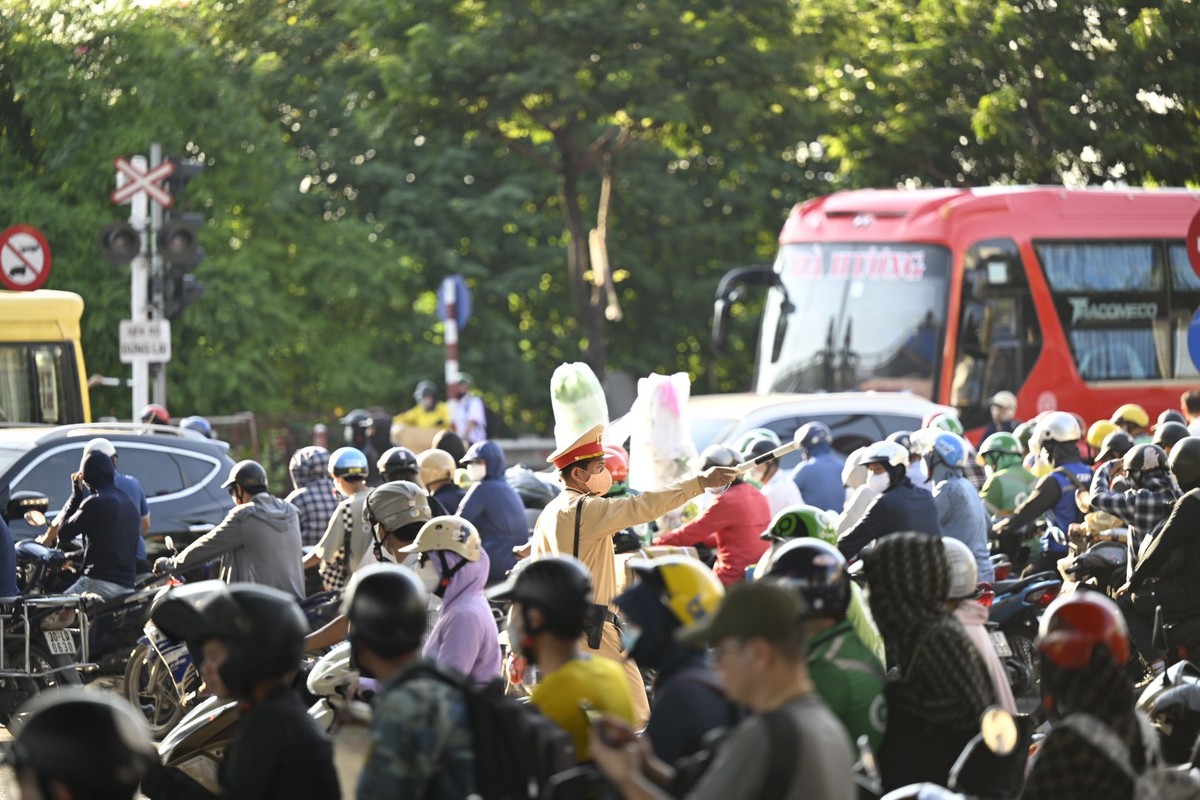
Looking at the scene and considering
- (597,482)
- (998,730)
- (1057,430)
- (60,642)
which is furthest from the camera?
(1057,430)

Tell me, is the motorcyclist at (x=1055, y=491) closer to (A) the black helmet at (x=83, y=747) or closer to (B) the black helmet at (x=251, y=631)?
(B) the black helmet at (x=251, y=631)

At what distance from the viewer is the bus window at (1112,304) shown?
23453mm

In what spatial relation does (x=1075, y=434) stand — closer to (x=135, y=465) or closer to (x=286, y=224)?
(x=135, y=465)

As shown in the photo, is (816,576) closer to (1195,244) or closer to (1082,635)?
(1082,635)

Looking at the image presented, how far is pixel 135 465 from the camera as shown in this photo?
580 inches

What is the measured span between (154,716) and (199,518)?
9.98ft

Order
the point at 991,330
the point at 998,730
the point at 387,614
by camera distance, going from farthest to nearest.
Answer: the point at 991,330 → the point at 998,730 → the point at 387,614

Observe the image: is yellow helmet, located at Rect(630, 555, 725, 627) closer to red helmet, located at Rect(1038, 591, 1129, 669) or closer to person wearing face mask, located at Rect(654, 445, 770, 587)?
red helmet, located at Rect(1038, 591, 1129, 669)

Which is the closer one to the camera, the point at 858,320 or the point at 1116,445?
the point at 1116,445

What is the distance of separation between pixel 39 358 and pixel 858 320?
872 cm

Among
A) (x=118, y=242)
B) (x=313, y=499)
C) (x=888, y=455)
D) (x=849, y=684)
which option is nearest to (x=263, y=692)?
(x=849, y=684)

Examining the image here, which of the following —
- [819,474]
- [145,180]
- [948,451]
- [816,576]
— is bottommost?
[819,474]

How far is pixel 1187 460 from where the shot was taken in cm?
986

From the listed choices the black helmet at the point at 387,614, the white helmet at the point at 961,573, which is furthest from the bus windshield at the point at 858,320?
the black helmet at the point at 387,614
